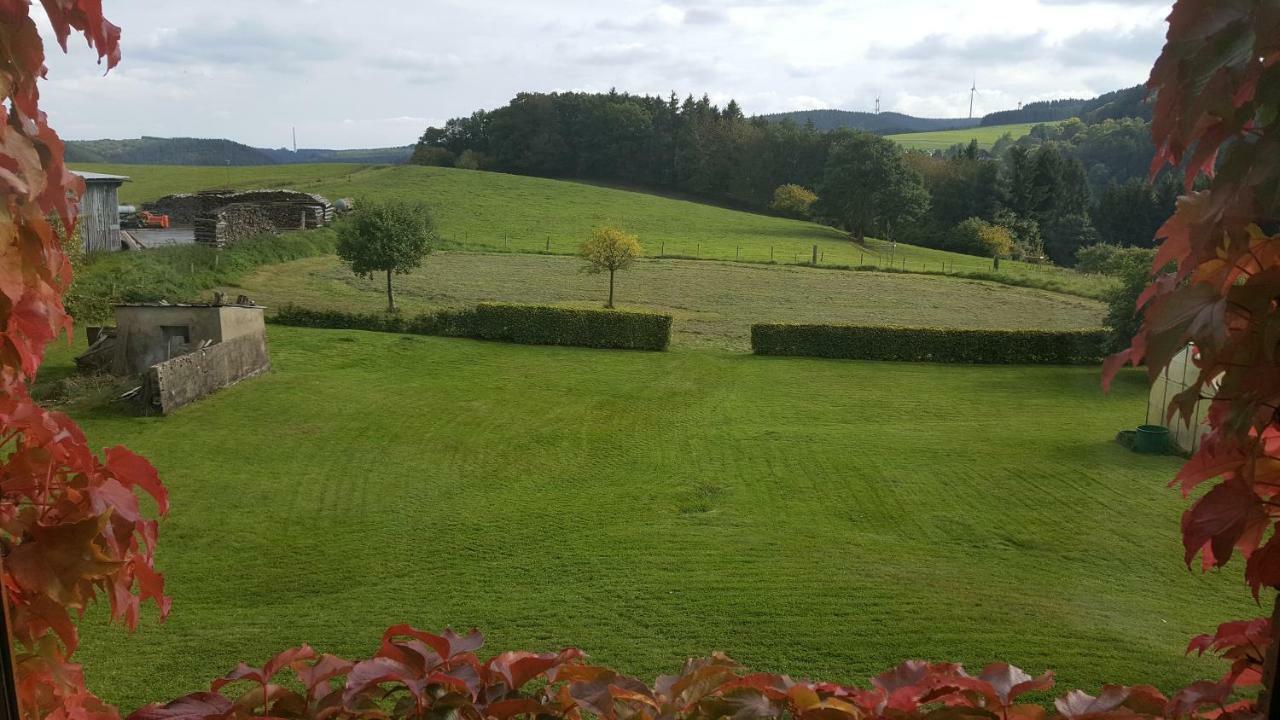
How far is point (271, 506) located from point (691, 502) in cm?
563

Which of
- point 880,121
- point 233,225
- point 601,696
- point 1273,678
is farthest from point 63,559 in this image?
point 880,121

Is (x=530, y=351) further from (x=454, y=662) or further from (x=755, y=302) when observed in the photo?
(x=454, y=662)

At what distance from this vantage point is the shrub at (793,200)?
7888 cm

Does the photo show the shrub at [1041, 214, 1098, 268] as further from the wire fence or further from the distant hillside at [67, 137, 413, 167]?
the distant hillside at [67, 137, 413, 167]

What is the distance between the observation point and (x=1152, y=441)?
16.1m

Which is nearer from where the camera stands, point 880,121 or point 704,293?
point 704,293

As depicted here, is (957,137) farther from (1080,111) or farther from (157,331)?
(157,331)

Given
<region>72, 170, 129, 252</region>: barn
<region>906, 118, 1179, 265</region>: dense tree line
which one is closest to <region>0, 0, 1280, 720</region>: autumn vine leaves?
<region>72, 170, 129, 252</region>: barn

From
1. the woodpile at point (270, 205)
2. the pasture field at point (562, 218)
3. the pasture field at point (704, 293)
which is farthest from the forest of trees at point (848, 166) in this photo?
the woodpile at point (270, 205)

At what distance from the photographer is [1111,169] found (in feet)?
272

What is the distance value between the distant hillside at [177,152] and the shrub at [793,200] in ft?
168

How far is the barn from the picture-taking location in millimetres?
31500

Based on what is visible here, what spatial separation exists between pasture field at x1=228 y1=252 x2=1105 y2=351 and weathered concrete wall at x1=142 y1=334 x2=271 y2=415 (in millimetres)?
7931

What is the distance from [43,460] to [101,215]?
36.0 metres
